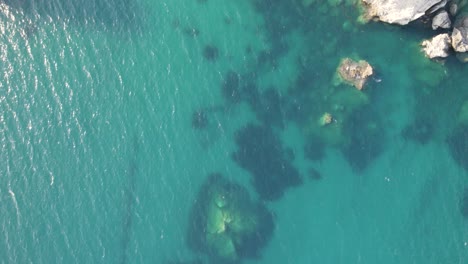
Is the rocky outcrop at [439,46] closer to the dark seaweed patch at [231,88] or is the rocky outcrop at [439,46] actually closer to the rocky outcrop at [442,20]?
the rocky outcrop at [442,20]

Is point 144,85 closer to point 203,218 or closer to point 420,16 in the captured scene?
point 203,218

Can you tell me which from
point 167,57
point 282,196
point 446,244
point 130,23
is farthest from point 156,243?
point 446,244

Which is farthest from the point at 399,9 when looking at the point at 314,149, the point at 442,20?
the point at 314,149

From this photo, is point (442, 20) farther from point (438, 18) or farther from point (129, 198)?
point (129, 198)

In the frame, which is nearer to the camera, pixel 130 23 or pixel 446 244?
pixel 446 244

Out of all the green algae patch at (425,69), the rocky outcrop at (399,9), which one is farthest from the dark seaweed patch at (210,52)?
the green algae patch at (425,69)
